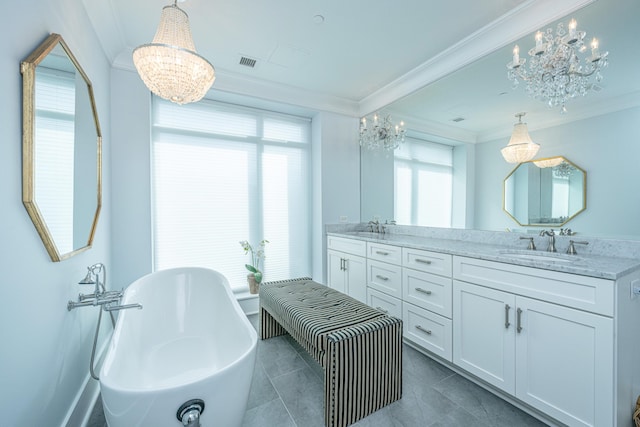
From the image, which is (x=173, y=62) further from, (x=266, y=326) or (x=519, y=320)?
(x=519, y=320)

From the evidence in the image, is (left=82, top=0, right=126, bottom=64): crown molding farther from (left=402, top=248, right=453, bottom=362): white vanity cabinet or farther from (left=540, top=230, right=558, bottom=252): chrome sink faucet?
(left=540, top=230, right=558, bottom=252): chrome sink faucet

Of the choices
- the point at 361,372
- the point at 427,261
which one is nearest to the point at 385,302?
the point at 427,261

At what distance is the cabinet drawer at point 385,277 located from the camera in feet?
7.71

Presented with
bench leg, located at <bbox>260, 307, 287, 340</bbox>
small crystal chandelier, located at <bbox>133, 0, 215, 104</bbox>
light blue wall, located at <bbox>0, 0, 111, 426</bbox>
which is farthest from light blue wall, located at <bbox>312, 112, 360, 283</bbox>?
light blue wall, located at <bbox>0, 0, 111, 426</bbox>

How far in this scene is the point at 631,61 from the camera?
155cm

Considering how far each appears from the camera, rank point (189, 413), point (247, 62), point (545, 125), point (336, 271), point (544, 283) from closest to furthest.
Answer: point (189, 413) < point (544, 283) < point (545, 125) < point (247, 62) < point (336, 271)

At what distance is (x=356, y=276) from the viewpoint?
289 centimetres

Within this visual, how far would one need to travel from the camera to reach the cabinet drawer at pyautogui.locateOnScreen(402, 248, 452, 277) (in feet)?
6.39

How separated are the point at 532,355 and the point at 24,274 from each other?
2.46m

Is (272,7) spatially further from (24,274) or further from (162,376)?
(162,376)

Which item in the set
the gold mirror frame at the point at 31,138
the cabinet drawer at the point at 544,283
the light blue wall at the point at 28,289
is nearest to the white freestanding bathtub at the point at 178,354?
the light blue wall at the point at 28,289

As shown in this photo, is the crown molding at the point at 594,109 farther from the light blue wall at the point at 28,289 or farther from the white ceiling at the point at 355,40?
the light blue wall at the point at 28,289

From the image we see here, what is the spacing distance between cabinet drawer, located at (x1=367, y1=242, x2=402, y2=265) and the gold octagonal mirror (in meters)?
0.95

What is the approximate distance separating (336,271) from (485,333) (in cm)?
179
